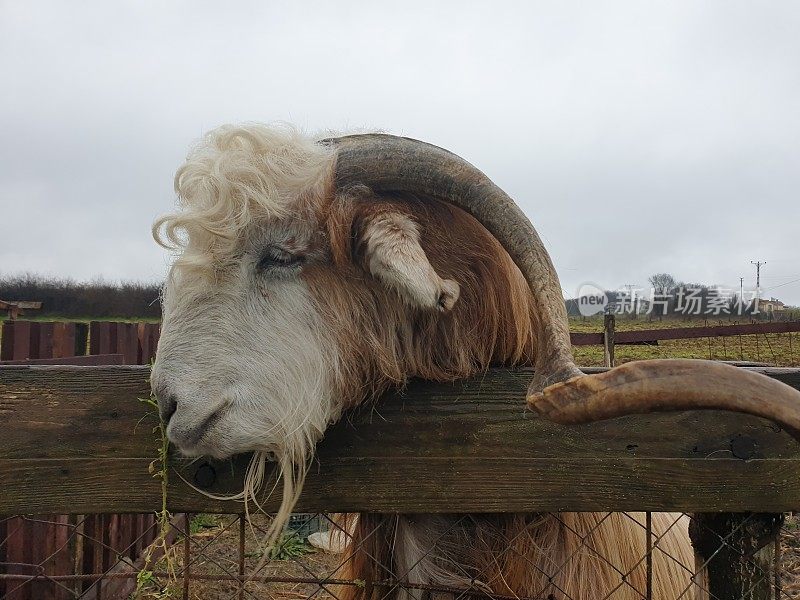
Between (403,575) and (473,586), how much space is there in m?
0.25

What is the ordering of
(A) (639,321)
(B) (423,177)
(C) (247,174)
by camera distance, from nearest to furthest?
(B) (423,177) < (C) (247,174) < (A) (639,321)

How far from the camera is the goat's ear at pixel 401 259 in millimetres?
1750

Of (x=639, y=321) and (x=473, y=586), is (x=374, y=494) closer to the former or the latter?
(x=473, y=586)

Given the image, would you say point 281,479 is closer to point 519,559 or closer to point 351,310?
point 351,310

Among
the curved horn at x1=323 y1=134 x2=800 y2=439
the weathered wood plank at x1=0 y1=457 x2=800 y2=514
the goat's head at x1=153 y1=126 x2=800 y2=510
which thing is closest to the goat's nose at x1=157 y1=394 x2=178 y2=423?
the goat's head at x1=153 y1=126 x2=800 y2=510

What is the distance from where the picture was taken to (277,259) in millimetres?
1960

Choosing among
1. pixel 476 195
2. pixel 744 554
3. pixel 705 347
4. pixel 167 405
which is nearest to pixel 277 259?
pixel 167 405

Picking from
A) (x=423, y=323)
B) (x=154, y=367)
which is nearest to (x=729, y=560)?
(x=423, y=323)

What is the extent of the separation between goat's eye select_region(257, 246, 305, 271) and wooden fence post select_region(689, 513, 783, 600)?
1.63 metres

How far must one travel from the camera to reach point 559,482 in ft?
5.64

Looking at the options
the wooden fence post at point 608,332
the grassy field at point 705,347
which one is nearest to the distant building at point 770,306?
the grassy field at point 705,347

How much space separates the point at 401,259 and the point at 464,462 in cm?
63

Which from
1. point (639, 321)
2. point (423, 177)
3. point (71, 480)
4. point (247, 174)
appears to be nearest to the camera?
point (71, 480)

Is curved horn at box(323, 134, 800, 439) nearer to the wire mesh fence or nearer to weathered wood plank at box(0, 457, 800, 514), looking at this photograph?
weathered wood plank at box(0, 457, 800, 514)
